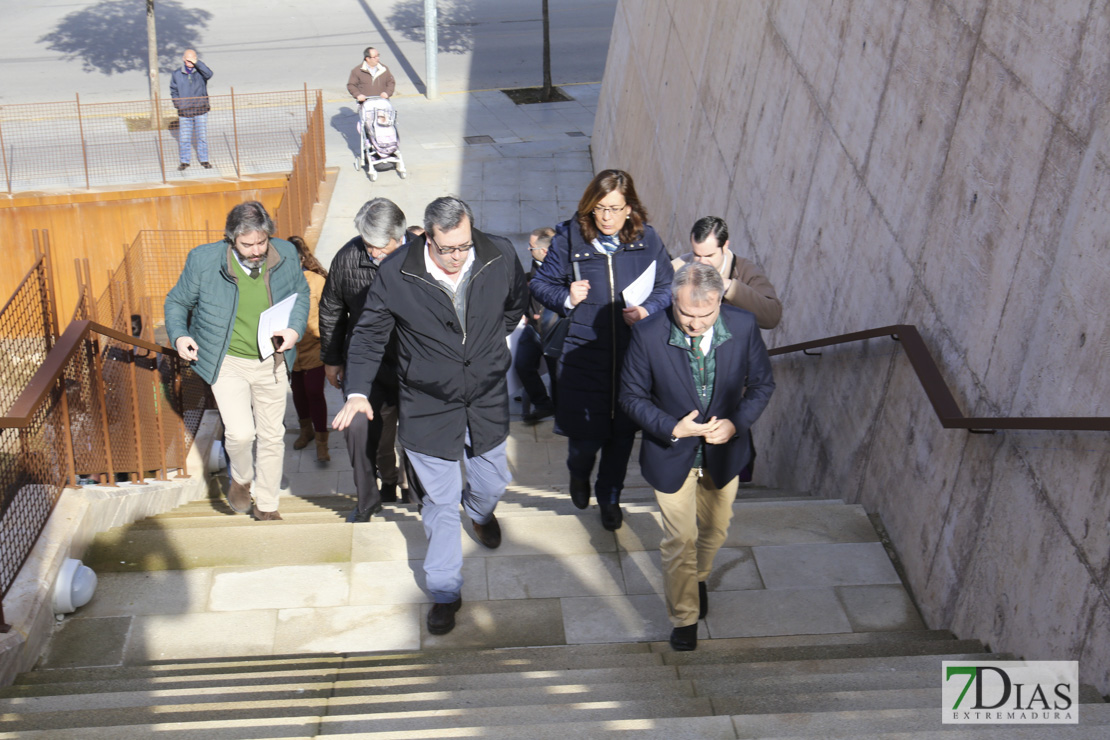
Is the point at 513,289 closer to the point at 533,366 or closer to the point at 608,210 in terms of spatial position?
the point at 608,210

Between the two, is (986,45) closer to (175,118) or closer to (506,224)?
(506,224)

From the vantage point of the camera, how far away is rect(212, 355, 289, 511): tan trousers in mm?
5625

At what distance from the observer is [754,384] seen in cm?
418

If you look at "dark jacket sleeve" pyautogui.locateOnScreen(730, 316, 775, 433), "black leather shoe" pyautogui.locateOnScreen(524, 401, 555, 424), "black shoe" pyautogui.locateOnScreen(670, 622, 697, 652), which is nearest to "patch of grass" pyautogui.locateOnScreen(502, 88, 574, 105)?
"black leather shoe" pyautogui.locateOnScreen(524, 401, 555, 424)

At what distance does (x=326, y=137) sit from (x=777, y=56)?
10.9 m

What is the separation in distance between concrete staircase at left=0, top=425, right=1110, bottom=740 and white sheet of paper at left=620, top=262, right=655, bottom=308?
125cm

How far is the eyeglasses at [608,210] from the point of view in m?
4.74

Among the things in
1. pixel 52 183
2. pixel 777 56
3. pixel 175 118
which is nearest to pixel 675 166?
pixel 777 56

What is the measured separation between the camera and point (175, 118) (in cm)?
1673

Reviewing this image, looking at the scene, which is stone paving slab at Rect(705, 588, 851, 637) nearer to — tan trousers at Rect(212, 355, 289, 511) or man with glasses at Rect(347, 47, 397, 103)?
tan trousers at Rect(212, 355, 289, 511)

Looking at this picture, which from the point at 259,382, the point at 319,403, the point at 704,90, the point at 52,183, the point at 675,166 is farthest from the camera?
the point at 52,183

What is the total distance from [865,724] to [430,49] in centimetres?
1675

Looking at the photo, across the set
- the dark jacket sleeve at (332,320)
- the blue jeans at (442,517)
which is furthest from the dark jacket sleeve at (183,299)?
the blue jeans at (442,517)

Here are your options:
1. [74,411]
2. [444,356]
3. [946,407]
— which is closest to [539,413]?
[74,411]
